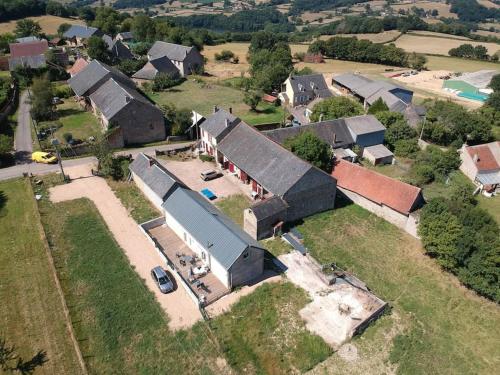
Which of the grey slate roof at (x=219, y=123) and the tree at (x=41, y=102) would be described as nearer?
the grey slate roof at (x=219, y=123)

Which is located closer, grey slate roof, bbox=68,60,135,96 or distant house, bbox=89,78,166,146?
distant house, bbox=89,78,166,146

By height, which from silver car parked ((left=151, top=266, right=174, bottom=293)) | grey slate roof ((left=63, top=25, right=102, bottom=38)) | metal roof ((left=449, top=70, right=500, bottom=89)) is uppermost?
grey slate roof ((left=63, top=25, right=102, bottom=38))

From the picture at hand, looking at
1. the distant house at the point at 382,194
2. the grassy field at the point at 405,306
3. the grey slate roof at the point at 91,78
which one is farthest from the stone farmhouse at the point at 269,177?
the grey slate roof at the point at 91,78

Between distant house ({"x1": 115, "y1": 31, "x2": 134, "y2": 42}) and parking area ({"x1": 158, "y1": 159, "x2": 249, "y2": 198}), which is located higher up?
distant house ({"x1": 115, "y1": 31, "x2": 134, "y2": 42})

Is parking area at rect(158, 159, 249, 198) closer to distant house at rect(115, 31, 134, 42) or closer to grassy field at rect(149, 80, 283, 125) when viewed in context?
grassy field at rect(149, 80, 283, 125)

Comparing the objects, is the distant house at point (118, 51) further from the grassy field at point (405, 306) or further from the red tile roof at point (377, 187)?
the grassy field at point (405, 306)

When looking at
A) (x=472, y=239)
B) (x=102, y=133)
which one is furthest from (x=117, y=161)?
(x=472, y=239)

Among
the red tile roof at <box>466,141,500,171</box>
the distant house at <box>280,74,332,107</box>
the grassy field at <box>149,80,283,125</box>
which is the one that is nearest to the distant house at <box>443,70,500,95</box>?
the distant house at <box>280,74,332,107</box>
